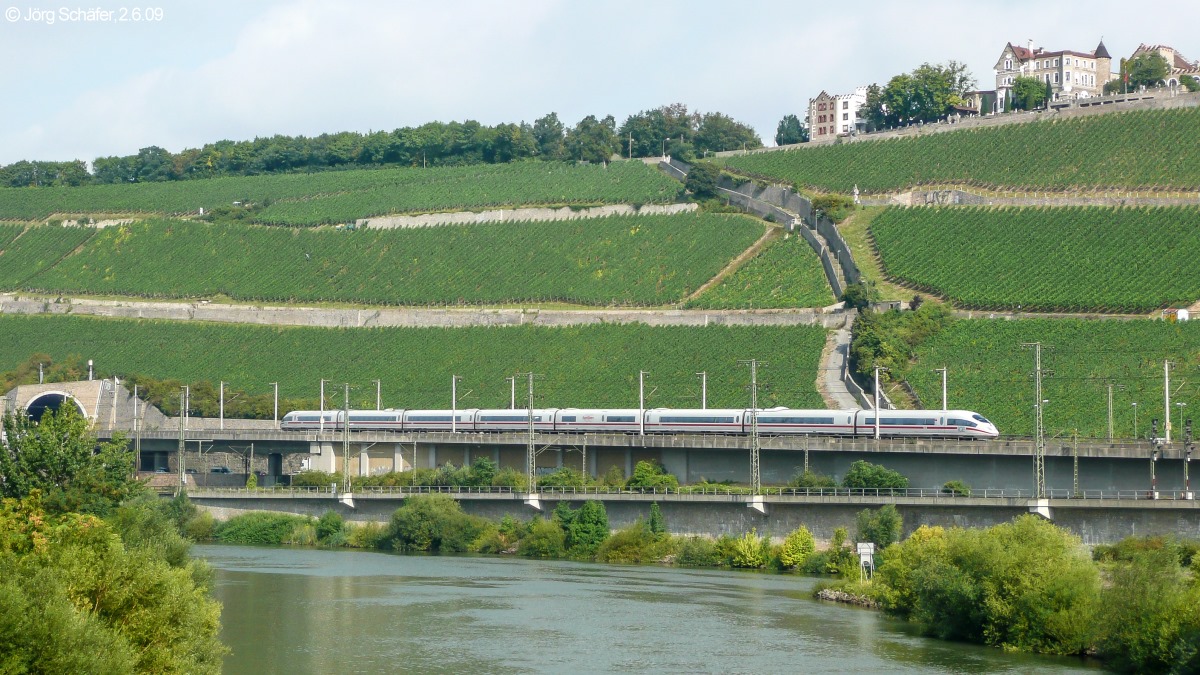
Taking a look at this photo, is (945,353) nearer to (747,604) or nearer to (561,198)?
(747,604)

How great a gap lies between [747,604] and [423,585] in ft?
42.0

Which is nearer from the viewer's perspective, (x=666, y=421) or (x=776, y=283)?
(x=666, y=421)

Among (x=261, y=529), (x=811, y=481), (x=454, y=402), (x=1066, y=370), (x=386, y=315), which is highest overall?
(x=386, y=315)

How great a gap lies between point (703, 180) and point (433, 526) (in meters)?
60.7

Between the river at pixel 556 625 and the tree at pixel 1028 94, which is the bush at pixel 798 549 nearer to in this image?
the river at pixel 556 625

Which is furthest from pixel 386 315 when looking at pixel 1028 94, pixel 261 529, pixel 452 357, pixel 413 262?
pixel 1028 94

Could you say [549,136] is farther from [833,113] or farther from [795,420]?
[795,420]

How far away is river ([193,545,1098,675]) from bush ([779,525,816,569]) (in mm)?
1488

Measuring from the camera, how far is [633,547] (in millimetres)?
72125

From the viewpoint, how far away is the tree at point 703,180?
131250mm

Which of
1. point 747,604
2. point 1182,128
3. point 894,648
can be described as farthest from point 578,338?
point 894,648

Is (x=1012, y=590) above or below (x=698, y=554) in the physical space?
above

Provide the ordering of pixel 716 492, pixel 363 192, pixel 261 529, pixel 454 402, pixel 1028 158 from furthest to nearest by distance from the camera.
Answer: pixel 363 192
pixel 1028 158
pixel 454 402
pixel 261 529
pixel 716 492

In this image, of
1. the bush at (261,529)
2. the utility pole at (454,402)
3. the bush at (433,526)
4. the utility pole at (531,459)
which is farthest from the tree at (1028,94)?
the bush at (261,529)
